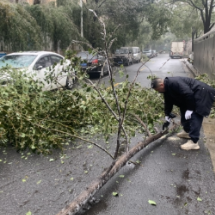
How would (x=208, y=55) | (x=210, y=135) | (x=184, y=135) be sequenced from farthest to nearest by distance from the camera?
(x=208, y=55), (x=210, y=135), (x=184, y=135)

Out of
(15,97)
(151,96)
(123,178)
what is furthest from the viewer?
(151,96)

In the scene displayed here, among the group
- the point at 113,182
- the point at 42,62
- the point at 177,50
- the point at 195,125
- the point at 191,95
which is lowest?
the point at 113,182

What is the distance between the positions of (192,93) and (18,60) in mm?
6450

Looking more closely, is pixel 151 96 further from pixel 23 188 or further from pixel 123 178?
pixel 23 188

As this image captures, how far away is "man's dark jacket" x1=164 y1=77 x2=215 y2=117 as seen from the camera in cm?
429

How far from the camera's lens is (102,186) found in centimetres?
330

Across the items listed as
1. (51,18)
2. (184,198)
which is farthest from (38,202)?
(51,18)

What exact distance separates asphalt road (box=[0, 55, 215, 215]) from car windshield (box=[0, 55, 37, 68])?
4642mm

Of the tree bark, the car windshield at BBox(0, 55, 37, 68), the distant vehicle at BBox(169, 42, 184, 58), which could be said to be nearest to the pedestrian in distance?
the tree bark

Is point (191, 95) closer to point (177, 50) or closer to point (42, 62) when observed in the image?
point (42, 62)

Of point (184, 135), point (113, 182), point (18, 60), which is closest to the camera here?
point (113, 182)

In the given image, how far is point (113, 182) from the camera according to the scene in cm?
353

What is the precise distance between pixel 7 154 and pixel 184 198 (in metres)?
2.91

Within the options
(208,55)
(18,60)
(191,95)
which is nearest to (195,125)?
(191,95)
